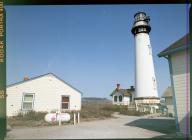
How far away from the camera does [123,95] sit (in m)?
30.1

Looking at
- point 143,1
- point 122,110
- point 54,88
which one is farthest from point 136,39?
point 143,1

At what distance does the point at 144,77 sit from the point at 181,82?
15.3 metres

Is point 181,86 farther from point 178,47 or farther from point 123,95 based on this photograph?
point 123,95

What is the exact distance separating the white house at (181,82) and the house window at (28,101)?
343 inches

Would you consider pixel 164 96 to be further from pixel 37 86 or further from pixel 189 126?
pixel 189 126

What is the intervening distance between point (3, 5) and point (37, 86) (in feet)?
31.7

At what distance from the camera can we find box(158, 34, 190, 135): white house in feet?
23.7

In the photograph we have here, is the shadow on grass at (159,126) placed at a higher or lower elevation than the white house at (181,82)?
lower

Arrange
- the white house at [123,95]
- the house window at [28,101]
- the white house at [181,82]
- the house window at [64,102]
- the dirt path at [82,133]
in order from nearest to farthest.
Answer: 1. the dirt path at [82,133]
2. the white house at [181,82]
3. the house window at [28,101]
4. the house window at [64,102]
5. the white house at [123,95]

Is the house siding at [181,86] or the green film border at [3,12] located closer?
the green film border at [3,12]

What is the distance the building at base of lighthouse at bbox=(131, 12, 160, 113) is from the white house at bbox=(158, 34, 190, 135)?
13.8 m

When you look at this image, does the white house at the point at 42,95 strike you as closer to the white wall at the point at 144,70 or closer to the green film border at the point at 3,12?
the green film border at the point at 3,12

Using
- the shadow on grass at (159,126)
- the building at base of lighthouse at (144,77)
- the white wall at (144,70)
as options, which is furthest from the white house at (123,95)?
the shadow on grass at (159,126)

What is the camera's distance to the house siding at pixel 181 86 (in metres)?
7.29
